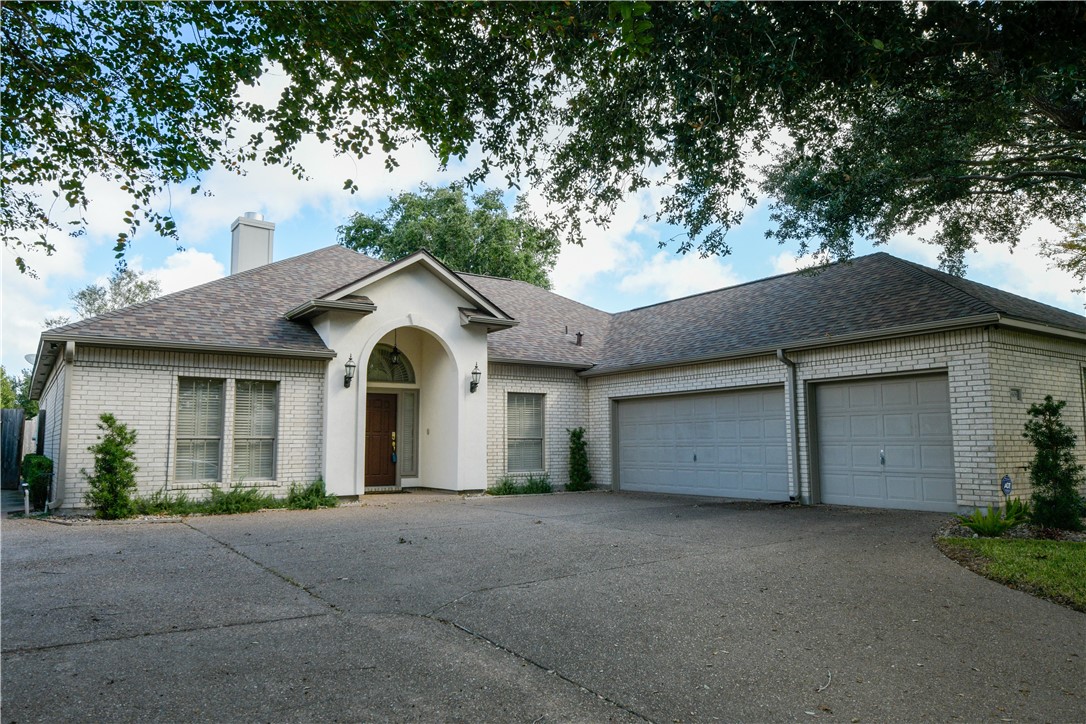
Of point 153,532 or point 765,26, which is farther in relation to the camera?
point 153,532

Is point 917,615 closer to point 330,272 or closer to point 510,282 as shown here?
point 330,272

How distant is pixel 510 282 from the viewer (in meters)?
21.1

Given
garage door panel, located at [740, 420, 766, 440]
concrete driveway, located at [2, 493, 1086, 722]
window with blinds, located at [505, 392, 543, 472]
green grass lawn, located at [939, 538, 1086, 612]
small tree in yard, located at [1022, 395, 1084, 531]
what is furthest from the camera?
window with blinds, located at [505, 392, 543, 472]

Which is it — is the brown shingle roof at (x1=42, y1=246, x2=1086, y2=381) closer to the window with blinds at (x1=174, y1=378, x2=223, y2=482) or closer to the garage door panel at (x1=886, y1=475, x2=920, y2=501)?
the window with blinds at (x1=174, y1=378, x2=223, y2=482)

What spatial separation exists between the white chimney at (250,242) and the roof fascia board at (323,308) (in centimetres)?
444

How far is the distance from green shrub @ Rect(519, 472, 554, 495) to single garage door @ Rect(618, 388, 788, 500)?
187cm

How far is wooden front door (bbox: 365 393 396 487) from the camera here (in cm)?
1537

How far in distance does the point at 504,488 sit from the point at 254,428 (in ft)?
17.6

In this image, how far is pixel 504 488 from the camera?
15188 millimetres

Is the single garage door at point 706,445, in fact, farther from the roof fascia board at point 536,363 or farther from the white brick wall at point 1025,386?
A: the white brick wall at point 1025,386

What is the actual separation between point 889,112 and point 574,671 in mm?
8774

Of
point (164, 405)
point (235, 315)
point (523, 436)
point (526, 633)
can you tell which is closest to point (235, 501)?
point (164, 405)

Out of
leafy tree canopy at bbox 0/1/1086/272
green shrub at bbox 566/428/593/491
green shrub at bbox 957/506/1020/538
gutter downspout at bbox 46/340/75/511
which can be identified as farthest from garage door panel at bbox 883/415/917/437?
gutter downspout at bbox 46/340/75/511

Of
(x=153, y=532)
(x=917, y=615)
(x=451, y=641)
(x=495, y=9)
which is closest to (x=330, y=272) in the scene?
(x=153, y=532)
